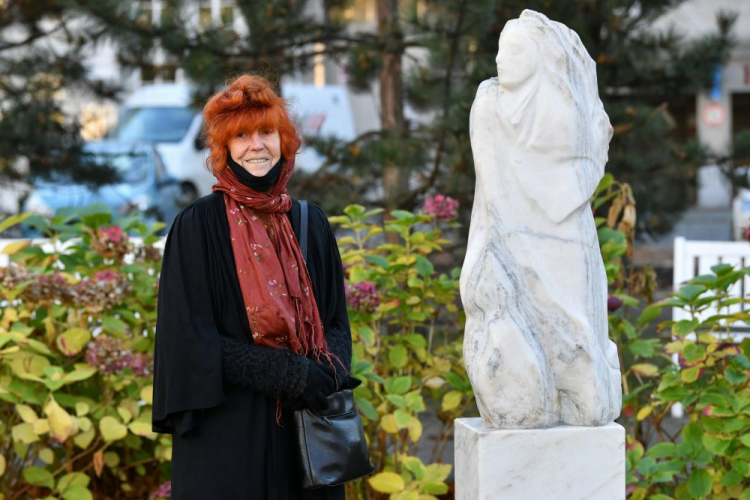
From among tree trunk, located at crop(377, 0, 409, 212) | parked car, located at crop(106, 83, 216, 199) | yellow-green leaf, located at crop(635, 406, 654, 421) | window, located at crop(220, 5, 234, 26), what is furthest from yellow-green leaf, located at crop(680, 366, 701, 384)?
parked car, located at crop(106, 83, 216, 199)

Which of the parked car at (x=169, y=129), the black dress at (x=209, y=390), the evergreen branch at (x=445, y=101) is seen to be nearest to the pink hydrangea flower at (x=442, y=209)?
the black dress at (x=209, y=390)

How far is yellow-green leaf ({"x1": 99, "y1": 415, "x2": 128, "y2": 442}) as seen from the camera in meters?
4.14

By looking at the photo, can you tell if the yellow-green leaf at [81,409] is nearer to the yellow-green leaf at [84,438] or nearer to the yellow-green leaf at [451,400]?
the yellow-green leaf at [84,438]

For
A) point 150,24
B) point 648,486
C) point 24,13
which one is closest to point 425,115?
point 150,24

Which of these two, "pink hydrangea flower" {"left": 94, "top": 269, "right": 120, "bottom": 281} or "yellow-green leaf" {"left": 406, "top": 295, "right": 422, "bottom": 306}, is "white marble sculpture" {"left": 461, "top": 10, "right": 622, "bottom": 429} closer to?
"yellow-green leaf" {"left": 406, "top": 295, "right": 422, "bottom": 306}

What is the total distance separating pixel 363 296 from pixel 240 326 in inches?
46.2

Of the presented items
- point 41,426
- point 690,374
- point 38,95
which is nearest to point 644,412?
point 690,374

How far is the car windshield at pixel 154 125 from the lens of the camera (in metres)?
17.0

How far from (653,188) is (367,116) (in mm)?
16046

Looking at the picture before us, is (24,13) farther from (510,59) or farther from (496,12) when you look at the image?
(510,59)

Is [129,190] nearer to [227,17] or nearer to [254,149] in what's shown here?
[227,17]

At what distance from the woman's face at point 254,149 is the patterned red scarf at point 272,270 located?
5cm

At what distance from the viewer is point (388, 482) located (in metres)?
4.03

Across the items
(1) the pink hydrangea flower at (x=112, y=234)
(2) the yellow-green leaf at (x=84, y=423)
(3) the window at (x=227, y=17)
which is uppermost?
(3) the window at (x=227, y=17)
